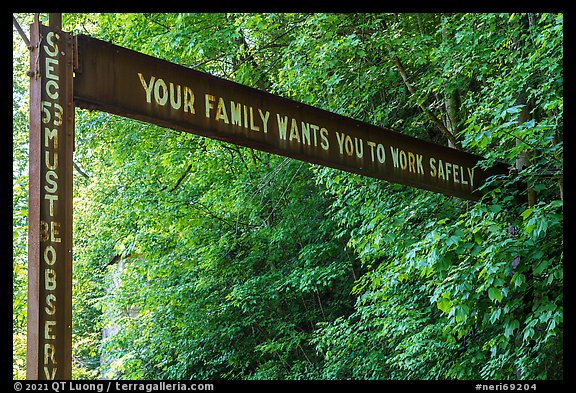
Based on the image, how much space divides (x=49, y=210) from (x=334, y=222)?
33.1ft

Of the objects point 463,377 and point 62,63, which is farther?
point 463,377

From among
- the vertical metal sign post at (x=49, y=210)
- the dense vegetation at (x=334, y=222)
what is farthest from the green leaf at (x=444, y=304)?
the vertical metal sign post at (x=49, y=210)

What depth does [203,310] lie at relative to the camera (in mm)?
13898

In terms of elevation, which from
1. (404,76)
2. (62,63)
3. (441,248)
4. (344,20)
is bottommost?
(441,248)

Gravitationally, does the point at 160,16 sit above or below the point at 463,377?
above

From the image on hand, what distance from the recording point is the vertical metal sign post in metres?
3.40

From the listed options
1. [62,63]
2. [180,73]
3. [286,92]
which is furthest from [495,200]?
[286,92]

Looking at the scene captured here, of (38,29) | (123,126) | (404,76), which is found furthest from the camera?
(123,126)

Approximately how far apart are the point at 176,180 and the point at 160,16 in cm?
309

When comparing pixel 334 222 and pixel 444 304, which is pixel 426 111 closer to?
pixel 444 304

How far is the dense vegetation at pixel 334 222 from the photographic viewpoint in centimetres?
639

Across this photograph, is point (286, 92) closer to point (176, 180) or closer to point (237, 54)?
point (237, 54)

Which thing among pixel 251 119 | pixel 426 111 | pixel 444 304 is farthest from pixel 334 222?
pixel 251 119

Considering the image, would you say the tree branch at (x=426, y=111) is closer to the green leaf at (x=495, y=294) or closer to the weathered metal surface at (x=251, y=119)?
the weathered metal surface at (x=251, y=119)
